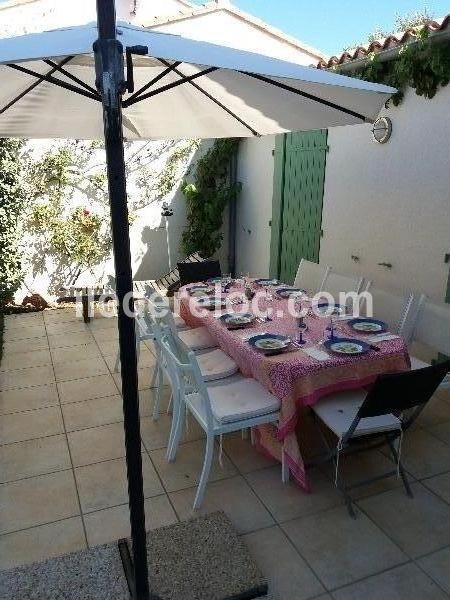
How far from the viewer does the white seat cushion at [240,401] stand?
107 inches

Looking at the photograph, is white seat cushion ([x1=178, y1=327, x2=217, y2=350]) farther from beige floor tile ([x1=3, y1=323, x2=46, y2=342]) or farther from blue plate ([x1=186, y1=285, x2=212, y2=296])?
beige floor tile ([x1=3, y1=323, x2=46, y2=342])

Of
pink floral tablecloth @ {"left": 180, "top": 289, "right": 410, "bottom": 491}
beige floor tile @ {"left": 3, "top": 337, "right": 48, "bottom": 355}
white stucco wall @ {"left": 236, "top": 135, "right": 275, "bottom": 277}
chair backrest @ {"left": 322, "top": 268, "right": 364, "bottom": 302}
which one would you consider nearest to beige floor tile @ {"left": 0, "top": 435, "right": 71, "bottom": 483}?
pink floral tablecloth @ {"left": 180, "top": 289, "right": 410, "bottom": 491}

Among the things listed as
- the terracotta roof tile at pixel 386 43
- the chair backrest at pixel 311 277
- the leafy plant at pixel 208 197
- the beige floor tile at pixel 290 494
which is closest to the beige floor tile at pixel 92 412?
the beige floor tile at pixel 290 494

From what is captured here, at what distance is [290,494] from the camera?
279cm

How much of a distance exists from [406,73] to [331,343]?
9.08 ft

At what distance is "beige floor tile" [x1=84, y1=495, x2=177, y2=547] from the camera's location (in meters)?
2.48

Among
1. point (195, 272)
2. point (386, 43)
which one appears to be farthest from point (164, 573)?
point (386, 43)

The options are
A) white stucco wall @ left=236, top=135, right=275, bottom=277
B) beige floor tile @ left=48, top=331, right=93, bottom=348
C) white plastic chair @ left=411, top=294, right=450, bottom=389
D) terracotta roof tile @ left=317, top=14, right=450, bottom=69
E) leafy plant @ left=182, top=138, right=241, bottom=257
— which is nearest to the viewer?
white plastic chair @ left=411, top=294, right=450, bottom=389

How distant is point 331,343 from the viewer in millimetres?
2994

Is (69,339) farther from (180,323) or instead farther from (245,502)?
(245,502)

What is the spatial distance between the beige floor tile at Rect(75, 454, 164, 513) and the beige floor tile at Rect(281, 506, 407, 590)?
897mm

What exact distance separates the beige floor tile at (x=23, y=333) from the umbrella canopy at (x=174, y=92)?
2.95 metres

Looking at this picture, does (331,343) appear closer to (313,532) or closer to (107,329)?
(313,532)

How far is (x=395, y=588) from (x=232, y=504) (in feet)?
3.11
